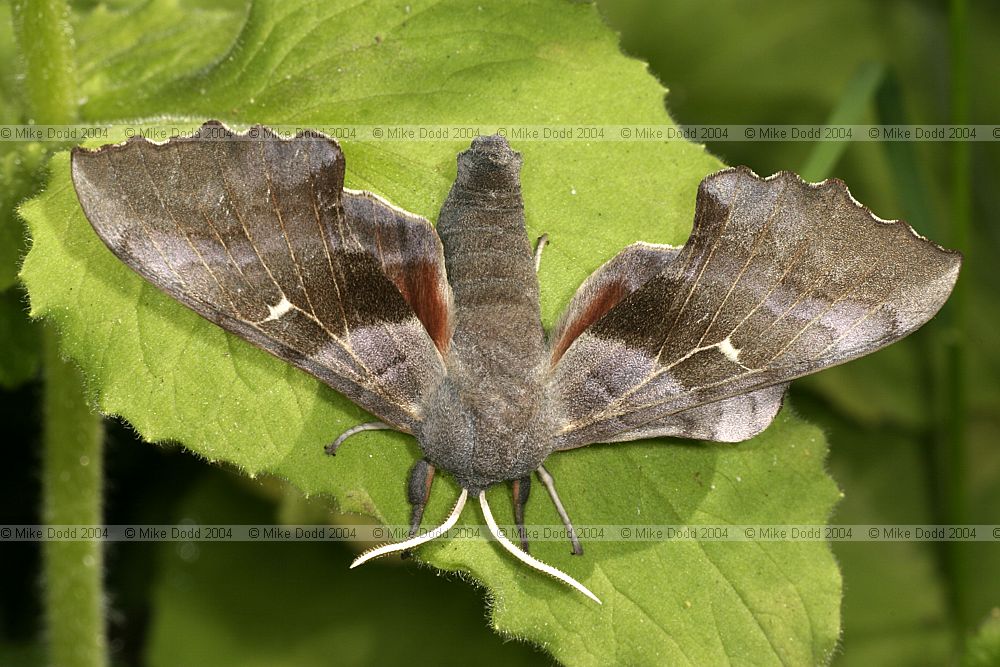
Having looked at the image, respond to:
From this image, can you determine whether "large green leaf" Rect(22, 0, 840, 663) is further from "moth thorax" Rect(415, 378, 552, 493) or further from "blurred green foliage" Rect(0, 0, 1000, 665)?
"blurred green foliage" Rect(0, 0, 1000, 665)

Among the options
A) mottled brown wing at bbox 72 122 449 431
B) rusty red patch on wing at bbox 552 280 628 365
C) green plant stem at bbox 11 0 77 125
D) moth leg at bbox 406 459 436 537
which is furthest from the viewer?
green plant stem at bbox 11 0 77 125

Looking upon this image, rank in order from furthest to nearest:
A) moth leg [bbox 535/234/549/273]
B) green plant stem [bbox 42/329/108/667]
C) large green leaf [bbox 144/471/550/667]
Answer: large green leaf [bbox 144/471/550/667], green plant stem [bbox 42/329/108/667], moth leg [bbox 535/234/549/273]

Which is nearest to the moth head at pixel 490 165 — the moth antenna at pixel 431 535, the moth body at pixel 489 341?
the moth body at pixel 489 341

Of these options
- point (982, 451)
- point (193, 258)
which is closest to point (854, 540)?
point (982, 451)

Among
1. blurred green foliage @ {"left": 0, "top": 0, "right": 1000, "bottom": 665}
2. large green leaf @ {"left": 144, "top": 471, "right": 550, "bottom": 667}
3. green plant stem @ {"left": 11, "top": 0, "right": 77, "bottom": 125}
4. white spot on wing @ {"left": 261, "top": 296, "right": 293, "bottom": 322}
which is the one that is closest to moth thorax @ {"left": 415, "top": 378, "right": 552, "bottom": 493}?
white spot on wing @ {"left": 261, "top": 296, "right": 293, "bottom": 322}

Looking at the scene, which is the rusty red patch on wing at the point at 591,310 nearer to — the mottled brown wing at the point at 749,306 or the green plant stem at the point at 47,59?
the mottled brown wing at the point at 749,306
